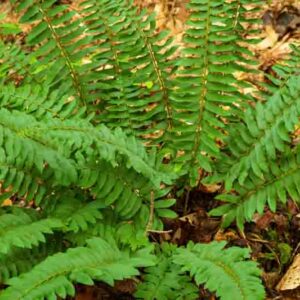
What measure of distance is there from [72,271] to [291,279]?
141 centimetres

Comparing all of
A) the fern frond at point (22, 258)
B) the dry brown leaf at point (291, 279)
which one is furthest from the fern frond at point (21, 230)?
the dry brown leaf at point (291, 279)

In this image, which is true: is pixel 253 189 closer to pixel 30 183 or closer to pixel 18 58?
pixel 30 183

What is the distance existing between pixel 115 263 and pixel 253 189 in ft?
3.56

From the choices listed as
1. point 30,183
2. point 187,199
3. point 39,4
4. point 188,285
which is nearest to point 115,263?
point 188,285

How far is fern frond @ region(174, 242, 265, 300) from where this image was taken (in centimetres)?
238

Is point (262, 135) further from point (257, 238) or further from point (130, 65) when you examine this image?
point (130, 65)

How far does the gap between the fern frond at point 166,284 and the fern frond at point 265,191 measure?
0.53 meters

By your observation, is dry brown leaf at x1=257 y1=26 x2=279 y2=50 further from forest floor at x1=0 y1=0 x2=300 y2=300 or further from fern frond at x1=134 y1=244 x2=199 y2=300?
fern frond at x1=134 y1=244 x2=199 y2=300

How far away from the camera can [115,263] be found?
2.54m

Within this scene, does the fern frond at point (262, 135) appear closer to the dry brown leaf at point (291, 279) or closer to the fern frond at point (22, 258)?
the dry brown leaf at point (291, 279)

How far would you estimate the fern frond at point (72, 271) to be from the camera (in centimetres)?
222

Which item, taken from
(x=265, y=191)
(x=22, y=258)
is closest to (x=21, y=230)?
(x=22, y=258)

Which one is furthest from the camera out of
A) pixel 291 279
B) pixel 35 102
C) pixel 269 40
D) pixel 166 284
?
pixel 269 40

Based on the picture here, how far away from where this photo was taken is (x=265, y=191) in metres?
3.12
